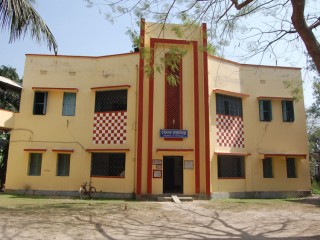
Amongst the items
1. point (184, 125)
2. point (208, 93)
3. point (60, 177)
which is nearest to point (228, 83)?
point (208, 93)

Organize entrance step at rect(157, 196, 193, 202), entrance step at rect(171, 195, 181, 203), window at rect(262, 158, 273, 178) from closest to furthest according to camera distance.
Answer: entrance step at rect(171, 195, 181, 203), entrance step at rect(157, 196, 193, 202), window at rect(262, 158, 273, 178)

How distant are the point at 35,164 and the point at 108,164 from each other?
3.61 meters

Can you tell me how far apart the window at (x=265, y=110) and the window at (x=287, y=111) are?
0.81 m

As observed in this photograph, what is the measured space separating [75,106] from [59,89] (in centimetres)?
112

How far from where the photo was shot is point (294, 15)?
6.68m

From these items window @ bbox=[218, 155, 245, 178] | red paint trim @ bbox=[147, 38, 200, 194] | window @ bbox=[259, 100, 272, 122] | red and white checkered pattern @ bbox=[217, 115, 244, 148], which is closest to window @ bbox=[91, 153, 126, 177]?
red paint trim @ bbox=[147, 38, 200, 194]

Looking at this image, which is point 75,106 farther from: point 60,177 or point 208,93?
point 208,93

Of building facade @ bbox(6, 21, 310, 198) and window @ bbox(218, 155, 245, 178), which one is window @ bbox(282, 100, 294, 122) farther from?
window @ bbox(218, 155, 245, 178)

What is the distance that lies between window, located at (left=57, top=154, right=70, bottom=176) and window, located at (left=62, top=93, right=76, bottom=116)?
2097 mm

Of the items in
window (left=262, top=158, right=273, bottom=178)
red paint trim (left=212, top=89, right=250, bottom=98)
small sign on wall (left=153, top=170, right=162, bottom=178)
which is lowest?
small sign on wall (left=153, top=170, right=162, bottom=178)

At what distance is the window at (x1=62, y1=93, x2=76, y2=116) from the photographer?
15.9m

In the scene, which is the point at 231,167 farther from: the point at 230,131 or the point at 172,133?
the point at 172,133

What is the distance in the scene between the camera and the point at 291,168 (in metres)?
16.8

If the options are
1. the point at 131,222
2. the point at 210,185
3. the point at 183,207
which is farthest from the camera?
the point at 210,185
